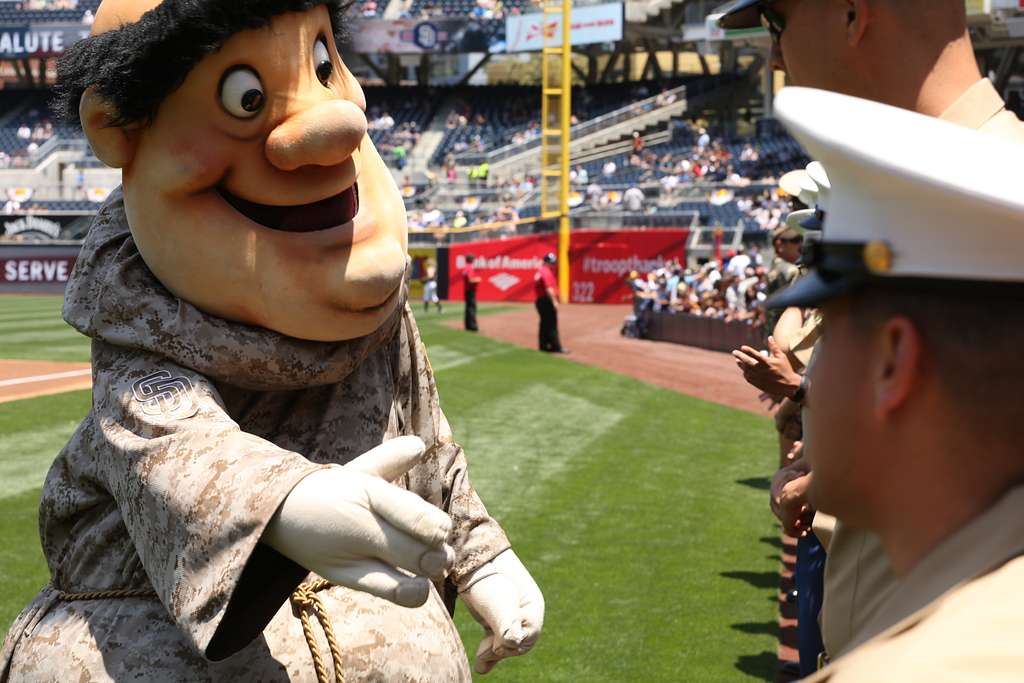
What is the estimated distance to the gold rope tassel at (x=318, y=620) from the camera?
7.86ft

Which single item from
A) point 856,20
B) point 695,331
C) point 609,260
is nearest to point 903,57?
point 856,20

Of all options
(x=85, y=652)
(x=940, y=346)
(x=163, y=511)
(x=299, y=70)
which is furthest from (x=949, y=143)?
(x=85, y=652)

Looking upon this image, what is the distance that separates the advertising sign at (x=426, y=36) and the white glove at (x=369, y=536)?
154 feet

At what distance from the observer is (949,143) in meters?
1.19

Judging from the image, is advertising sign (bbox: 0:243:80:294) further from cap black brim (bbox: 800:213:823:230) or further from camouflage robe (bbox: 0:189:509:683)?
cap black brim (bbox: 800:213:823:230)

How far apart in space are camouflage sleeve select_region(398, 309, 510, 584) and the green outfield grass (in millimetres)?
2635

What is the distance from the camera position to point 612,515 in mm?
8305

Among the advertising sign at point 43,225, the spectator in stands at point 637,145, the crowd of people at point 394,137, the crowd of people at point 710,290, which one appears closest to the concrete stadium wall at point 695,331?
the crowd of people at point 710,290

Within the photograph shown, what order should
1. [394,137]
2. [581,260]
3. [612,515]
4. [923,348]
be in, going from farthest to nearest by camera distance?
[394,137] < [581,260] < [612,515] < [923,348]

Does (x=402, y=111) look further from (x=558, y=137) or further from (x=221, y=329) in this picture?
(x=221, y=329)

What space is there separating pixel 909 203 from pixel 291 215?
5.36 feet

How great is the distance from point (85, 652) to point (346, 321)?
0.79 m

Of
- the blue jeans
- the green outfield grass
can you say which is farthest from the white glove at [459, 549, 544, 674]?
the green outfield grass

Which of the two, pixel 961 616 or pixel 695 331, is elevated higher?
pixel 961 616
